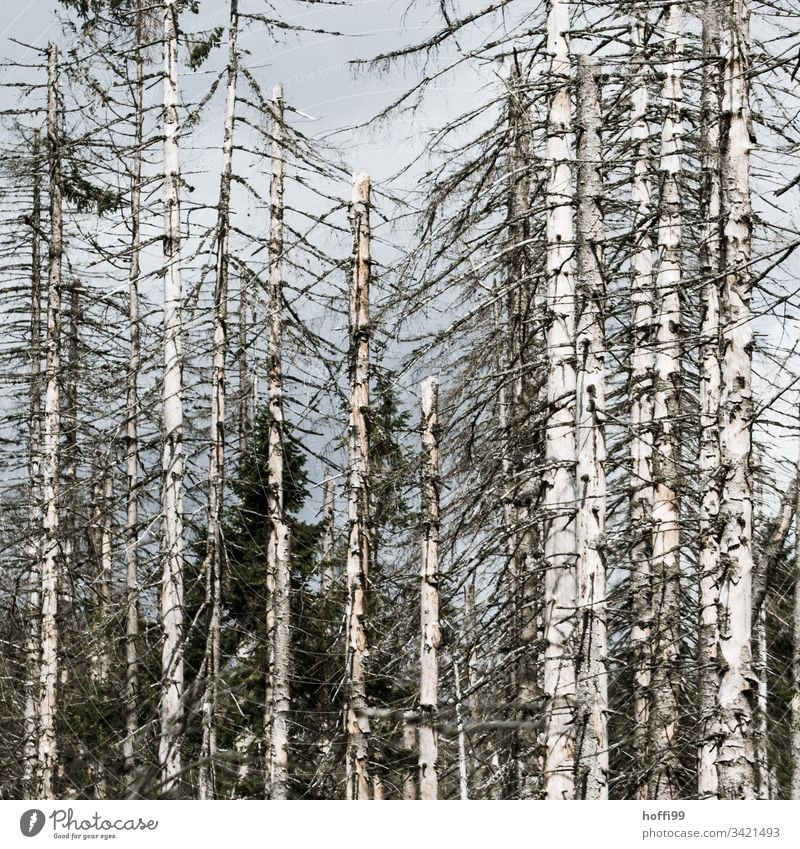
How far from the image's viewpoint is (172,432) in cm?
1255

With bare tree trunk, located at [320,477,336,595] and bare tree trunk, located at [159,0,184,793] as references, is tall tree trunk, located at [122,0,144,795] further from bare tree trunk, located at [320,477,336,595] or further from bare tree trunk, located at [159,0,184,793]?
bare tree trunk, located at [320,477,336,595]

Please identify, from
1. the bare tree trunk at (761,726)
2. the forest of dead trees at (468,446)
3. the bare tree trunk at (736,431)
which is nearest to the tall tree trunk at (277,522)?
the forest of dead trees at (468,446)

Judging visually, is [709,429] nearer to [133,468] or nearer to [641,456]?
[641,456]

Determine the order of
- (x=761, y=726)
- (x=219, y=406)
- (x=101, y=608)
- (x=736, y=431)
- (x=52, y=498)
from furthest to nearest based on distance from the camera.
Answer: (x=101, y=608) → (x=219, y=406) → (x=52, y=498) → (x=761, y=726) → (x=736, y=431)

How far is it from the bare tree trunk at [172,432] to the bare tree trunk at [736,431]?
6611 mm

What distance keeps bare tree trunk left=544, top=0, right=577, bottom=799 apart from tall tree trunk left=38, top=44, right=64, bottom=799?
7859 mm

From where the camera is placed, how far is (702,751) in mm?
10008

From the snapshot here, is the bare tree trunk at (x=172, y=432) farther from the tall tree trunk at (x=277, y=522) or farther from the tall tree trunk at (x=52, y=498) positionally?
the tall tree trunk at (x=52, y=498)

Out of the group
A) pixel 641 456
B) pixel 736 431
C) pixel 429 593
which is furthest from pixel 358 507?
pixel 736 431

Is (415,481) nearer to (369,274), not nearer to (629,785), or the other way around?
(369,274)

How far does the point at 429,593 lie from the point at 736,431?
4.42 m

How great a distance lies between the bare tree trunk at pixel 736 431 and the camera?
7.64 m

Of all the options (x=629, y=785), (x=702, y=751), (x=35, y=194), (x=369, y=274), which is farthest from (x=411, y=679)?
(x=35, y=194)
